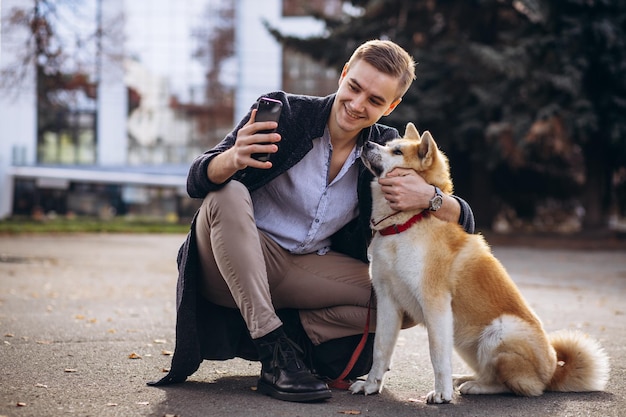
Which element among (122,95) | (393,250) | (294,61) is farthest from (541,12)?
(122,95)

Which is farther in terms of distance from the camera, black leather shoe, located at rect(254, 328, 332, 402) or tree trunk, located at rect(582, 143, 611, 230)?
tree trunk, located at rect(582, 143, 611, 230)

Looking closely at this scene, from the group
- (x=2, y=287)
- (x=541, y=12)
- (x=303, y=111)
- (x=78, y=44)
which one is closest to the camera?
(x=303, y=111)

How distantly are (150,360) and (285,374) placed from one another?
1.30 meters

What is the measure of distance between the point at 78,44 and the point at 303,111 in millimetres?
12308

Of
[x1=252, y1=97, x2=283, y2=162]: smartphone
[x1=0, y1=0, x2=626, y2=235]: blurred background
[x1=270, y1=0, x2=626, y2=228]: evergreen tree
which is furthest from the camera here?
[x1=270, y1=0, x2=626, y2=228]: evergreen tree

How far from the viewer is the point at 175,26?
44.5 m

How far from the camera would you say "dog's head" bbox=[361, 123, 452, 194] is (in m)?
3.61

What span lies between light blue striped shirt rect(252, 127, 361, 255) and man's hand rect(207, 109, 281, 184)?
17.0 inches

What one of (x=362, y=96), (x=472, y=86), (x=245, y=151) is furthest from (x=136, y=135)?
(x=245, y=151)

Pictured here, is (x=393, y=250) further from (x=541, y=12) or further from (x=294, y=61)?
(x=294, y=61)

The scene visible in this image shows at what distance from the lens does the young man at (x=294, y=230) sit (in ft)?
10.7

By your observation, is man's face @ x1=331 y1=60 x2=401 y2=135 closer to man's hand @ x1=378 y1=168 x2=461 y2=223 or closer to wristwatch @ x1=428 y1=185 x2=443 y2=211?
man's hand @ x1=378 y1=168 x2=461 y2=223

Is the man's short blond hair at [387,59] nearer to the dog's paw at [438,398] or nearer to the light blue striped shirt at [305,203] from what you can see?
the light blue striped shirt at [305,203]

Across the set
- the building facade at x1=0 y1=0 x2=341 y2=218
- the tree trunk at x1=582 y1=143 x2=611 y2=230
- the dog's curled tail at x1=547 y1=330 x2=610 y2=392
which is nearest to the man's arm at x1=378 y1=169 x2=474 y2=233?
the dog's curled tail at x1=547 y1=330 x2=610 y2=392
